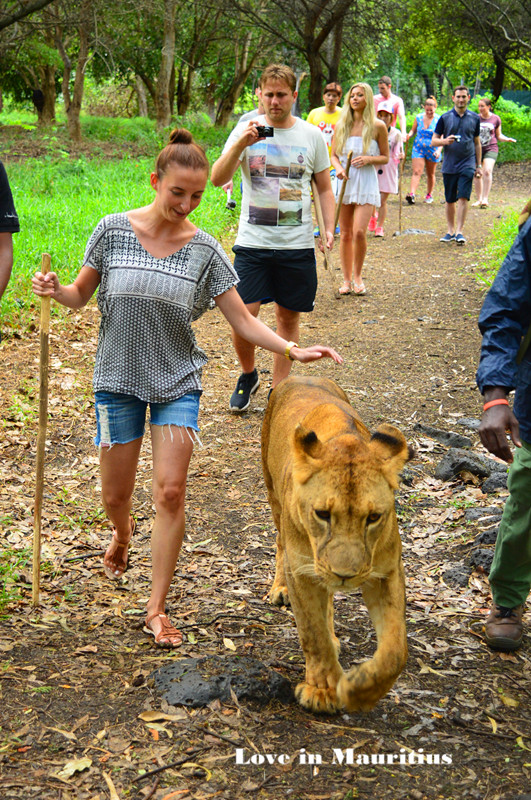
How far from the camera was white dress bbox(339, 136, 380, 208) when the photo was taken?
1054cm

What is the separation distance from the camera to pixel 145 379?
391 centimetres

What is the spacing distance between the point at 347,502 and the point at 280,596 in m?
1.72

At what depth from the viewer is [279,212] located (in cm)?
680

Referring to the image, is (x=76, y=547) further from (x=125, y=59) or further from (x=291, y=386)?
(x=125, y=59)

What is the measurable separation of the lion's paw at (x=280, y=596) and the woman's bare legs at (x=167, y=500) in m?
0.65

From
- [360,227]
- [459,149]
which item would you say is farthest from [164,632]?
[459,149]

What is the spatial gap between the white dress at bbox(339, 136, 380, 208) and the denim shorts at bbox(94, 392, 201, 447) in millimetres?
7152

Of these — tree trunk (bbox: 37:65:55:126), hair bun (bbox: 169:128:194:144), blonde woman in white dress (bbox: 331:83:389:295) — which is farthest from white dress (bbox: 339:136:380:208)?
tree trunk (bbox: 37:65:55:126)

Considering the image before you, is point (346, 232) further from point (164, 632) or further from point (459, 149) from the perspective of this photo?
point (164, 632)

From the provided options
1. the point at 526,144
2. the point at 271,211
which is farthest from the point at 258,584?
the point at 526,144

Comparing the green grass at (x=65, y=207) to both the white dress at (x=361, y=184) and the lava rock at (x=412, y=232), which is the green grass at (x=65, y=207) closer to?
the lava rock at (x=412, y=232)

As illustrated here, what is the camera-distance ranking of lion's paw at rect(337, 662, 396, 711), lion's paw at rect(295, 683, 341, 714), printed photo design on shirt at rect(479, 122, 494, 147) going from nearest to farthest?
lion's paw at rect(337, 662, 396, 711), lion's paw at rect(295, 683, 341, 714), printed photo design on shirt at rect(479, 122, 494, 147)

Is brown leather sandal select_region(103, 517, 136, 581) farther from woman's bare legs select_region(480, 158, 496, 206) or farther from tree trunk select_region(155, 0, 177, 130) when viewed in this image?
tree trunk select_region(155, 0, 177, 130)

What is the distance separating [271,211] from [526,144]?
2804 centimetres
